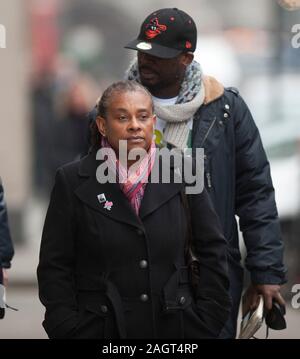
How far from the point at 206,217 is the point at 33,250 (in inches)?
342

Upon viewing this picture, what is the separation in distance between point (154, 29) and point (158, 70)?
7.4 inches

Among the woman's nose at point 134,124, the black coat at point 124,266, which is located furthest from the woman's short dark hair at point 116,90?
the black coat at point 124,266

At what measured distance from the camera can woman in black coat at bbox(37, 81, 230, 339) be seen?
4906mm

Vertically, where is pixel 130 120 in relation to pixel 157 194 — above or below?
above

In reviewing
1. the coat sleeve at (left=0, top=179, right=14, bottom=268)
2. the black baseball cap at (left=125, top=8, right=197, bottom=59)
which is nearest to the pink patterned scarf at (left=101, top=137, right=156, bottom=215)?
the black baseball cap at (left=125, top=8, right=197, bottom=59)

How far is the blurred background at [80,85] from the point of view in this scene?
37.4ft

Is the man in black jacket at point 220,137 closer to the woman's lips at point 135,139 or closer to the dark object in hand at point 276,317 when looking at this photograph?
the dark object in hand at point 276,317

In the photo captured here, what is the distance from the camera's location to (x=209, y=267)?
196 inches

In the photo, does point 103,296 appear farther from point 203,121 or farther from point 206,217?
point 203,121

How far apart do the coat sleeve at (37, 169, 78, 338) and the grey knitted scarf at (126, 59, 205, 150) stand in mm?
687

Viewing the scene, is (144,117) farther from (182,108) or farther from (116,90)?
(182,108)

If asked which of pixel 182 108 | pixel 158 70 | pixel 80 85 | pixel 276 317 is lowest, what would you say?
pixel 80 85

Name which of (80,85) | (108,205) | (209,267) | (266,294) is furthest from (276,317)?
(80,85)

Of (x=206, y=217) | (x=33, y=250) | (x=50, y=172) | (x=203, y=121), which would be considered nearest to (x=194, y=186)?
(x=206, y=217)
